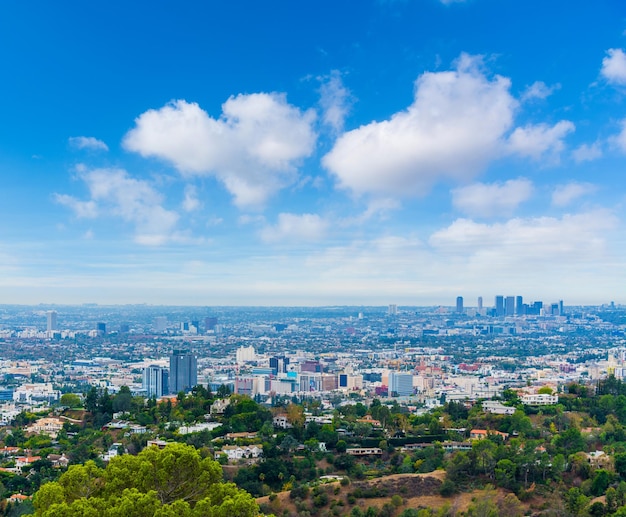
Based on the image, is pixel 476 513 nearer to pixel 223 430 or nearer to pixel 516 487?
pixel 516 487

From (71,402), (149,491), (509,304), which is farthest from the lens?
(509,304)

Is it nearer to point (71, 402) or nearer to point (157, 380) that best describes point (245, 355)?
point (157, 380)

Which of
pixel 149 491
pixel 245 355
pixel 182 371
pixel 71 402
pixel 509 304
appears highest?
pixel 509 304

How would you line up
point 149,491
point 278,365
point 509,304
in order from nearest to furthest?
1. point 149,491
2. point 278,365
3. point 509,304

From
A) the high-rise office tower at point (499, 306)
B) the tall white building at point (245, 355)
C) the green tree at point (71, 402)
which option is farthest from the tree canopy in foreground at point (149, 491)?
the high-rise office tower at point (499, 306)

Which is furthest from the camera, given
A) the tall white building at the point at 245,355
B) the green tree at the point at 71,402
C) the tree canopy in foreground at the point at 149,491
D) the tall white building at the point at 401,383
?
the tall white building at the point at 245,355

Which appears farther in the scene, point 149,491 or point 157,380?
point 157,380

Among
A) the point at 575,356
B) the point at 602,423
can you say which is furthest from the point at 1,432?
the point at 575,356

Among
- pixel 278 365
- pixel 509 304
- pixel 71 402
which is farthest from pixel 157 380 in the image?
pixel 509 304

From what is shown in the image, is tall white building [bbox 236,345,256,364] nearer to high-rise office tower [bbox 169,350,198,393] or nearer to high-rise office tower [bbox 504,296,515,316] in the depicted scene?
high-rise office tower [bbox 169,350,198,393]

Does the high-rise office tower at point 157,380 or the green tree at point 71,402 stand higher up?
the green tree at point 71,402

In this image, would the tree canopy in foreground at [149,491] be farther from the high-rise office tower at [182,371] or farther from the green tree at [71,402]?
the high-rise office tower at [182,371]
